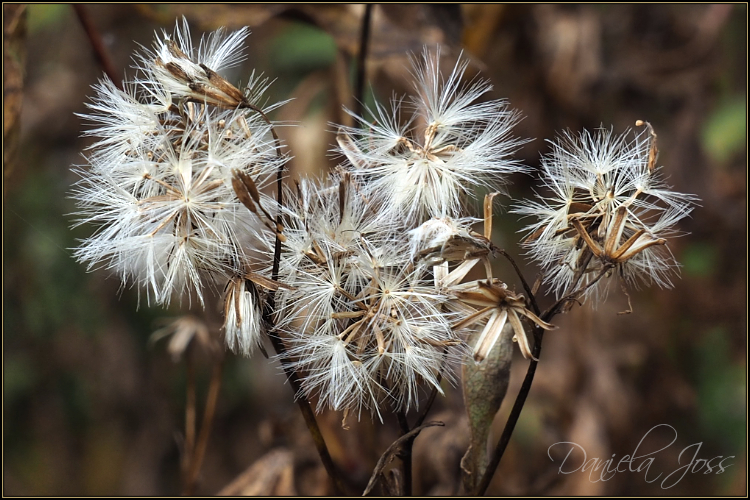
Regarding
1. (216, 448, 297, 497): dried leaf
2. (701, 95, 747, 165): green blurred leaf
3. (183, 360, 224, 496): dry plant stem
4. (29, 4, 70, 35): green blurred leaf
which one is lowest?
(216, 448, 297, 497): dried leaf

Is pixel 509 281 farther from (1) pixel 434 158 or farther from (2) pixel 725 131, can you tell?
(1) pixel 434 158

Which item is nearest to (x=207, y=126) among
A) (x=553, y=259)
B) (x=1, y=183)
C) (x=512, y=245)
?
(x=553, y=259)

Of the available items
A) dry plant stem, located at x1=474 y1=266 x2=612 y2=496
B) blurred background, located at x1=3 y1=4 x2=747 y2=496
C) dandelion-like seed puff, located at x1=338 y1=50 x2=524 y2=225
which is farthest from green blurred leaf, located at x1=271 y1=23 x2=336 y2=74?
dry plant stem, located at x1=474 y1=266 x2=612 y2=496

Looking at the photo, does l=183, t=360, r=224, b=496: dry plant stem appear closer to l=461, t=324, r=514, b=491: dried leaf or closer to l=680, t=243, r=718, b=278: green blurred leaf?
l=461, t=324, r=514, b=491: dried leaf

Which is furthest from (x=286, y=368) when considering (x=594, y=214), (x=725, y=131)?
(x=725, y=131)

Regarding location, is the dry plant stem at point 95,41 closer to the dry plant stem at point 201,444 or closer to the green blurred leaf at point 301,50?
the dry plant stem at point 201,444

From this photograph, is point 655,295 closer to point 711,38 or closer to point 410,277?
point 711,38

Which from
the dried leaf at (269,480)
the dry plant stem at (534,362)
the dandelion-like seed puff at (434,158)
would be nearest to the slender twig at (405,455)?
the dry plant stem at (534,362)
